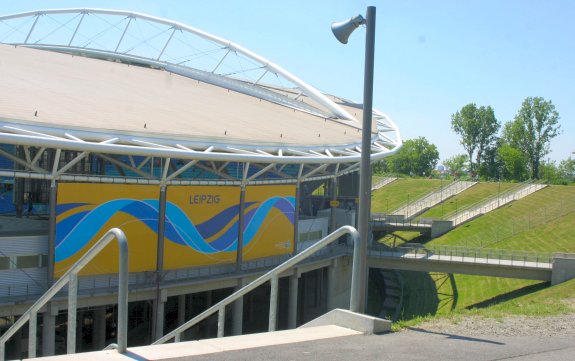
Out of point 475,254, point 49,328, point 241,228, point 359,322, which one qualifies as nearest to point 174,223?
point 241,228

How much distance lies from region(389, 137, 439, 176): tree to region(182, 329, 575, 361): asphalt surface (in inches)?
5040

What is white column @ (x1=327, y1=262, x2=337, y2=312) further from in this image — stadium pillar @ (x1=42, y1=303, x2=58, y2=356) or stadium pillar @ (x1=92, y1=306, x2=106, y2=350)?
stadium pillar @ (x1=42, y1=303, x2=58, y2=356)

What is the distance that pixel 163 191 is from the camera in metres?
28.0

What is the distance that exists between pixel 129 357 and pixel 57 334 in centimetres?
2421

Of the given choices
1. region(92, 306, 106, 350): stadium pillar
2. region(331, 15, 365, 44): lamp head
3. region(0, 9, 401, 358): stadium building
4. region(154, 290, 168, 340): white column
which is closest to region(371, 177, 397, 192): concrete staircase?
region(0, 9, 401, 358): stadium building

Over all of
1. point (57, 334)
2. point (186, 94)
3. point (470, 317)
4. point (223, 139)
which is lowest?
point (57, 334)

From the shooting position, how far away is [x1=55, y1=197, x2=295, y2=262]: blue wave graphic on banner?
2553cm

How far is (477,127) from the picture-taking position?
112250 millimetres

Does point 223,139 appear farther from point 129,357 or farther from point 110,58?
point 110,58

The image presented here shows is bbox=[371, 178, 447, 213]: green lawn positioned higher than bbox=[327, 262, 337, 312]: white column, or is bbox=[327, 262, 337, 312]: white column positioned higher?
bbox=[371, 178, 447, 213]: green lawn

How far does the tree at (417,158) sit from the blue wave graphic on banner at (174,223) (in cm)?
10301

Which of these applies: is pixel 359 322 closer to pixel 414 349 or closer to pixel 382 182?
pixel 414 349

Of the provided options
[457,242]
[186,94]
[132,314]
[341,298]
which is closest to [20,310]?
[132,314]

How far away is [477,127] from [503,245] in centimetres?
6522
